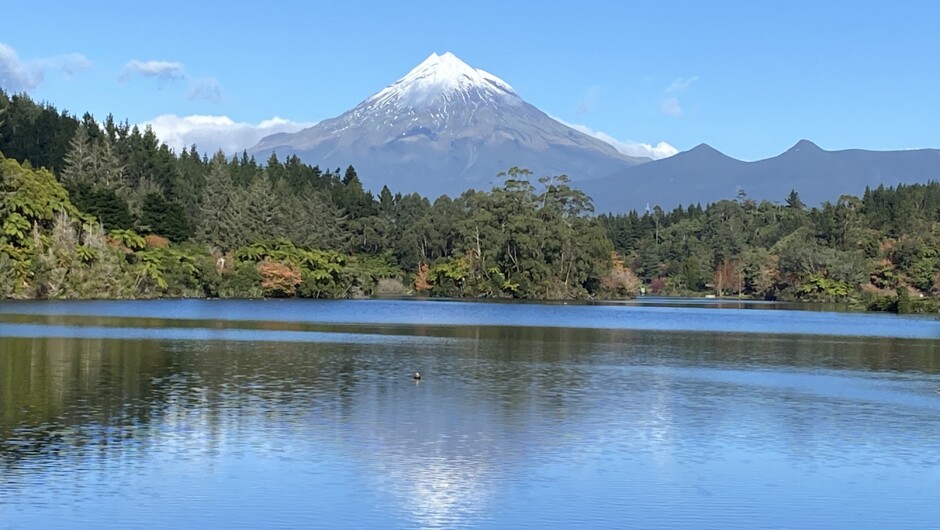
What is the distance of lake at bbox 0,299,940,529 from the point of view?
15578mm

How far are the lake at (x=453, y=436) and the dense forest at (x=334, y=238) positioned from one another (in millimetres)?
39416

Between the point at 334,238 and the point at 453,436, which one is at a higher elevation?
the point at 334,238

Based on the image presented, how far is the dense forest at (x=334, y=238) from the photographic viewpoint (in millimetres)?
82562

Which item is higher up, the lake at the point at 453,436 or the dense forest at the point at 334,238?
the dense forest at the point at 334,238

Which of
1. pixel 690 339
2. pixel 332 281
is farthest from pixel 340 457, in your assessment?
pixel 332 281

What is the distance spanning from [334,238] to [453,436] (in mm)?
108418

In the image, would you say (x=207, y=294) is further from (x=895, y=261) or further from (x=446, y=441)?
(x=446, y=441)

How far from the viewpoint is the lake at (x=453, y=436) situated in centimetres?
1558

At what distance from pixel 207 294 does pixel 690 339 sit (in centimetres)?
5435

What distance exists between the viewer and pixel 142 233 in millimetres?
95188

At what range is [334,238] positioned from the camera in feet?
422

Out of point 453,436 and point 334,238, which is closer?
point 453,436

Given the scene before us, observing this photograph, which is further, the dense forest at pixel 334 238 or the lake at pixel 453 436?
the dense forest at pixel 334 238

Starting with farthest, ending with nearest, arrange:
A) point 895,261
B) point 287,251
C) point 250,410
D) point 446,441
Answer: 1. point 895,261
2. point 287,251
3. point 250,410
4. point 446,441
